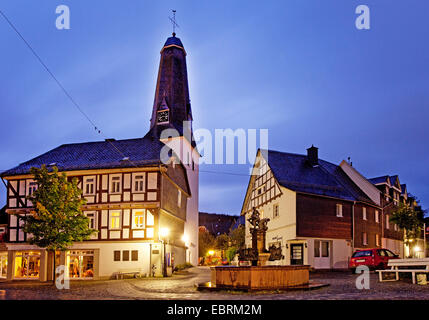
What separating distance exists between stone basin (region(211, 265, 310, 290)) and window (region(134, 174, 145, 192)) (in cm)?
1670

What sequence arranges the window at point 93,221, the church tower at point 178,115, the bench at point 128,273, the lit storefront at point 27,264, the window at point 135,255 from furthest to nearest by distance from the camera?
the church tower at point 178,115, the lit storefront at point 27,264, the window at point 93,221, the window at point 135,255, the bench at point 128,273

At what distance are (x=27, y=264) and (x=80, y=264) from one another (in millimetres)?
4775

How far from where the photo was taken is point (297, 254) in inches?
1475

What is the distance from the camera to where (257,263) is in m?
18.9

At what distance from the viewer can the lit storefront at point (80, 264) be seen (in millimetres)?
33562

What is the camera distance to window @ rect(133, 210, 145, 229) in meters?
33.2

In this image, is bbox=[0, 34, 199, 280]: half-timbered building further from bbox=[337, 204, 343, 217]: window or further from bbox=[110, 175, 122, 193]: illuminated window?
bbox=[337, 204, 343, 217]: window

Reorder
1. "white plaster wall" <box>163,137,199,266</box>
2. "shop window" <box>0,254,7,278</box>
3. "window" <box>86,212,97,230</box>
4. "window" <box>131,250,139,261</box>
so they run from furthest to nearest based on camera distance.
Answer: "white plaster wall" <box>163,137,199,266</box>, "shop window" <box>0,254,7,278</box>, "window" <box>86,212,97,230</box>, "window" <box>131,250,139,261</box>

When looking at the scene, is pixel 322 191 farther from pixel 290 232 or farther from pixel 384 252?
pixel 384 252

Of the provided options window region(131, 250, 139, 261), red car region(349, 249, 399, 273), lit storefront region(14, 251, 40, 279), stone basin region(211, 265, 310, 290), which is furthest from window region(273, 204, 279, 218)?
stone basin region(211, 265, 310, 290)

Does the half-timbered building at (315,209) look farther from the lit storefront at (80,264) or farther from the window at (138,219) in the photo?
the lit storefront at (80,264)

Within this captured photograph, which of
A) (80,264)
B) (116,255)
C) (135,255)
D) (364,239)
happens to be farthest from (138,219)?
(364,239)

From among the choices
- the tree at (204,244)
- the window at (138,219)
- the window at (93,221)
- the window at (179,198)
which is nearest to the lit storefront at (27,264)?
the window at (93,221)
